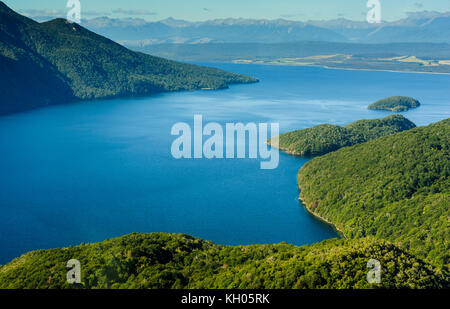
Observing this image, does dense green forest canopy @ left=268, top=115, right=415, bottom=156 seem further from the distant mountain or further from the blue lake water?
the distant mountain

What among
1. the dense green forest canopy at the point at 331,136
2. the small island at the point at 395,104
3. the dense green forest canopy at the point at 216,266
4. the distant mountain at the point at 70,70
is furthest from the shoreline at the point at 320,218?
the distant mountain at the point at 70,70

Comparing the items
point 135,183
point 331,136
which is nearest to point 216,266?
point 135,183

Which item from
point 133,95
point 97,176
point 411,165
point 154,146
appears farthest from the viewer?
point 133,95

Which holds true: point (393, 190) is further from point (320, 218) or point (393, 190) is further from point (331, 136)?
point (331, 136)

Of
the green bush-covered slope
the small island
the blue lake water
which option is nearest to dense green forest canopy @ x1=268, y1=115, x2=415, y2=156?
the blue lake water
